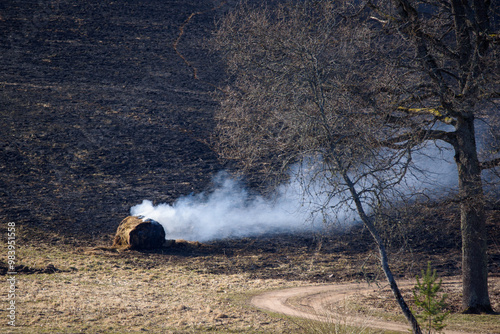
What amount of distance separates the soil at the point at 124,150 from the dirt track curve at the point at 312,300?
825mm

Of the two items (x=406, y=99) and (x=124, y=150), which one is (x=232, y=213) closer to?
(x=124, y=150)

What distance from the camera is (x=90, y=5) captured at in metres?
44.3

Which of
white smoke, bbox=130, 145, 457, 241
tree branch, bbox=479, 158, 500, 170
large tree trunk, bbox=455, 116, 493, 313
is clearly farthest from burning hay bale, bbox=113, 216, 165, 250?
tree branch, bbox=479, 158, 500, 170

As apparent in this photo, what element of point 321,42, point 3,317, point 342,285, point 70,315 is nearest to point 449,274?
point 342,285

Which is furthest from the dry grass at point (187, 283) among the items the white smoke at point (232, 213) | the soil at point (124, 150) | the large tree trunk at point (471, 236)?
the white smoke at point (232, 213)

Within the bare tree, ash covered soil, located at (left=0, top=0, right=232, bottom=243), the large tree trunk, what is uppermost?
ash covered soil, located at (left=0, top=0, right=232, bottom=243)

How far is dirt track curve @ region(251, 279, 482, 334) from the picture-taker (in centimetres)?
1002

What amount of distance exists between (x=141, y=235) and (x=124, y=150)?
1189cm

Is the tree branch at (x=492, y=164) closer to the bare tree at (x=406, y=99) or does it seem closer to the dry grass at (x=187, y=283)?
the bare tree at (x=406, y=99)

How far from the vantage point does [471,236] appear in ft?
35.7

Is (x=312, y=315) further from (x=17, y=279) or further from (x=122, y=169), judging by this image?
(x=122, y=169)

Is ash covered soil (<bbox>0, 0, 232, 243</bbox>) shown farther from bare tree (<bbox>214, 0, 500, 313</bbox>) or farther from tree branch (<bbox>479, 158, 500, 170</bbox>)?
tree branch (<bbox>479, 158, 500, 170</bbox>)

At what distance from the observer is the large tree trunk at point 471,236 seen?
1071 centimetres

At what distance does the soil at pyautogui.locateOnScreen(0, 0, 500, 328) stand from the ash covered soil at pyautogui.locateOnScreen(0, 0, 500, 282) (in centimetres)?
9
